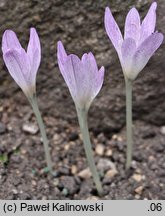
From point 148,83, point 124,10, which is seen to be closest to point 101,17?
point 124,10

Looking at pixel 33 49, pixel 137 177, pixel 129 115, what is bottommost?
pixel 137 177

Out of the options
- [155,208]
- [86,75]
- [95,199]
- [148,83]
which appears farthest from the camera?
[148,83]

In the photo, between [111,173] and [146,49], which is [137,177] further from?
[146,49]

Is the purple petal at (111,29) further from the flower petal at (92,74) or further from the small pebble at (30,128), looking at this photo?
the small pebble at (30,128)

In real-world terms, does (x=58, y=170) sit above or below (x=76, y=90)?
below

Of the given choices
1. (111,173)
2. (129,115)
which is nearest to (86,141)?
(129,115)

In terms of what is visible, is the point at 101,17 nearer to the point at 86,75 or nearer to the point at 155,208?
the point at 86,75

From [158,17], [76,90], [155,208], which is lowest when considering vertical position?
[155,208]

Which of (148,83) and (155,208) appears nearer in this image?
(155,208)
